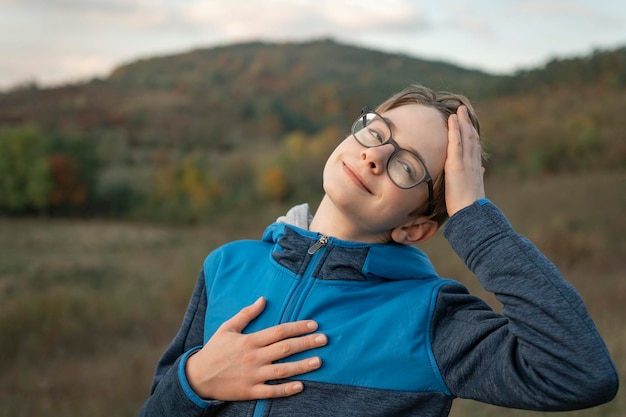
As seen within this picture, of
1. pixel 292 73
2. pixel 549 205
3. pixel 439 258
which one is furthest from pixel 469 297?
pixel 292 73

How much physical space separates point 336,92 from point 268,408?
60.5 metres

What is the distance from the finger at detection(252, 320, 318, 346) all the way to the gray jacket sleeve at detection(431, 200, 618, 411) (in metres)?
0.30

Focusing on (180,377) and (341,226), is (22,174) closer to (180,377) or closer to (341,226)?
(180,377)

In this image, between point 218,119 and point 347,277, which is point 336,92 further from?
point 347,277

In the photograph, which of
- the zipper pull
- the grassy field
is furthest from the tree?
the zipper pull

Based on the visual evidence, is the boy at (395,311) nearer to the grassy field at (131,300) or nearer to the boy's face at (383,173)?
the boy's face at (383,173)

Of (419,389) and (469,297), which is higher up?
(469,297)

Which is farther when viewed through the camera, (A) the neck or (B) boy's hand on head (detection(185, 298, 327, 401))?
(A) the neck

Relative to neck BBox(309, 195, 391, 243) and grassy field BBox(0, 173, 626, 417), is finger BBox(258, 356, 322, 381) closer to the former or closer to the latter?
neck BBox(309, 195, 391, 243)

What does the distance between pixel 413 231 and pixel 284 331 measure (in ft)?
1.43

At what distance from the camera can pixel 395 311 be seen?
147 cm

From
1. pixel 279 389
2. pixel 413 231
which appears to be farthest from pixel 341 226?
pixel 279 389

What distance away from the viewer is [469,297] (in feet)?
4.91

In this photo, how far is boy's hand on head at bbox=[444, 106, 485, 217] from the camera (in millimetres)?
1469
